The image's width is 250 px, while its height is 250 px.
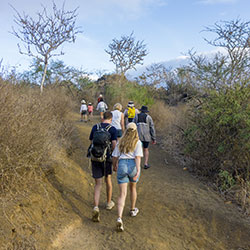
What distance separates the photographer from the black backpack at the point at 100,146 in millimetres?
3739

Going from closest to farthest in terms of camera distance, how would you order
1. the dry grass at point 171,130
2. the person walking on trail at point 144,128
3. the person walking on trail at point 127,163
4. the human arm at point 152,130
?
the person walking on trail at point 127,163 → the person walking on trail at point 144,128 → the human arm at point 152,130 → the dry grass at point 171,130

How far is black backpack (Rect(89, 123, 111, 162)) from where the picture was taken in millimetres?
3739

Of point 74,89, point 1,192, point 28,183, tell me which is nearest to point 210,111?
point 28,183


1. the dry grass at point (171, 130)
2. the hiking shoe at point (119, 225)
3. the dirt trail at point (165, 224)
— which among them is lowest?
the dirt trail at point (165, 224)

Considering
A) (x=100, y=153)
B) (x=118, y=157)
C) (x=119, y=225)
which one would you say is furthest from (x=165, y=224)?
(x=100, y=153)

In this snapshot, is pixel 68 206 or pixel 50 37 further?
pixel 50 37

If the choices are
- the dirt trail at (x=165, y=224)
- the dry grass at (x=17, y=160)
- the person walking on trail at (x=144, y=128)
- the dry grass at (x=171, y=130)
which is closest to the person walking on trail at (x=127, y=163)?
the dirt trail at (x=165, y=224)

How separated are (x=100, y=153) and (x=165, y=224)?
1719 millimetres

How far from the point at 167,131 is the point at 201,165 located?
177 inches

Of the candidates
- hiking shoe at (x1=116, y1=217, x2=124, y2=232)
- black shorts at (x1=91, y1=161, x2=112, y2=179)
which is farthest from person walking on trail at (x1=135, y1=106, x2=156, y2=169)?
hiking shoe at (x1=116, y1=217, x2=124, y2=232)

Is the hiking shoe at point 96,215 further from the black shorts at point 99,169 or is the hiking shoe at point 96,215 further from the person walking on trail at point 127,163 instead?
the black shorts at point 99,169

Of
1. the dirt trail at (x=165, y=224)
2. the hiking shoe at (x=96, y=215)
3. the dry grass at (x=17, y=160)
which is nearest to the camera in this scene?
the dry grass at (x=17, y=160)

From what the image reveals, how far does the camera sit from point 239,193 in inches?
201

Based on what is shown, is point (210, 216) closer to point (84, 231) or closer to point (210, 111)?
point (84, 231)
